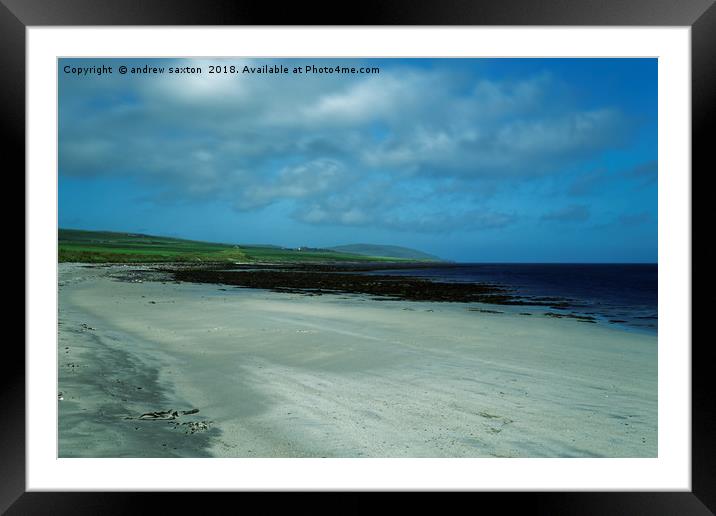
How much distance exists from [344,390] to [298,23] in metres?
2.95

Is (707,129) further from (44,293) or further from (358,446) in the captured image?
(44,293)

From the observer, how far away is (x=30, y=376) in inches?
91.0

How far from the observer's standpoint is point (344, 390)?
3.88 metres

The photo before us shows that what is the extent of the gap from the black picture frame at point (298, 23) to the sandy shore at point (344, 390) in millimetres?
330

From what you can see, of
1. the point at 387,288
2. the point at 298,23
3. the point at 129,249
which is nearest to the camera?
the point at 298,23

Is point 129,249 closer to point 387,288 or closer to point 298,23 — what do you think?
point 387,288

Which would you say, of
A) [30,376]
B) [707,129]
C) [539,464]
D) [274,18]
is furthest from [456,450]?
[274,18]

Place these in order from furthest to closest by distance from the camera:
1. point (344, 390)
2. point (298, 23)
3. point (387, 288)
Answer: point (387, 288) → point (344, 390) → point (298, 23)

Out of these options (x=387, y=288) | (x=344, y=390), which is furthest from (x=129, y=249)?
(x=344, y=390)

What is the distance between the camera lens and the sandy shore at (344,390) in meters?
2.79

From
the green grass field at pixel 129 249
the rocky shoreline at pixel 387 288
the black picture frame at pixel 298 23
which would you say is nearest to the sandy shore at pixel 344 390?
the black picture frame at pixel 298 23

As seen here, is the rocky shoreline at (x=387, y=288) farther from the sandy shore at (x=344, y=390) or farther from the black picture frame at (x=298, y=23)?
the black picture frame at (x=298, y=23)

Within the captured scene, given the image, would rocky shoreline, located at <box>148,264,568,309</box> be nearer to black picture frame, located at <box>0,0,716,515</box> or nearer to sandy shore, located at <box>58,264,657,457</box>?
sandy shore, located at <box>58,264,657,457</box>

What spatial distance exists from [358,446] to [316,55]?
2453 mm
